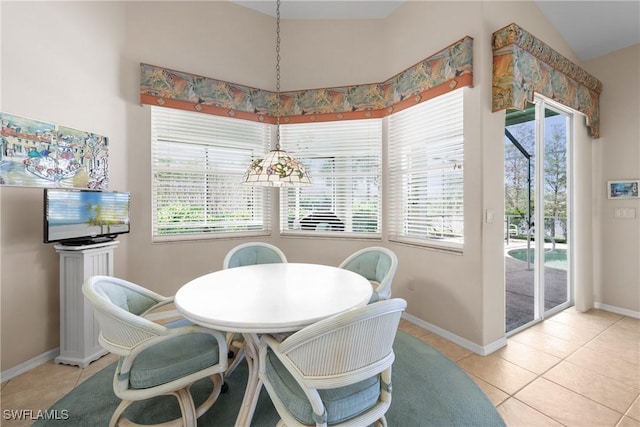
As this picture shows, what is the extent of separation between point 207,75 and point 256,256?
227cm

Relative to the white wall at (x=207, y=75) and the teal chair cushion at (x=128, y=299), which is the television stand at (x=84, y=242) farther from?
the teal chair cushion at (x=128, y=299)

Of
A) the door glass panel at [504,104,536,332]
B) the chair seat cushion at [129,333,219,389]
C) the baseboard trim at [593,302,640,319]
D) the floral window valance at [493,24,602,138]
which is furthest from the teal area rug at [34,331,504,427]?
the baseboard trim at [593,302,640,319]

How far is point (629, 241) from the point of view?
3.20 metres

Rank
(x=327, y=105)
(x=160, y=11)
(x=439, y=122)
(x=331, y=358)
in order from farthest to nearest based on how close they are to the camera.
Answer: (x=327, y=105), (x=160, y=11), (x=439, y=122), (x=331, y=358)

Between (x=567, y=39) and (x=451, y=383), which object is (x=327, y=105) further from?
(x=451, y=383)

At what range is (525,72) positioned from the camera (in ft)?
7.97

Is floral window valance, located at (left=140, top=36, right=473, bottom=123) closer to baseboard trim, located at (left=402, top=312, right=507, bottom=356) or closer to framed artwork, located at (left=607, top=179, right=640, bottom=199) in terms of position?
baseboard trim, located at (left=402, top=312, right=507, bottom=356)

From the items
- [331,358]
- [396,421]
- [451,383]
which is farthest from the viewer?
[451,383]

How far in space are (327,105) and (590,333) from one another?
3824 mm

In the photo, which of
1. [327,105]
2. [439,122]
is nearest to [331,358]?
[439,122]

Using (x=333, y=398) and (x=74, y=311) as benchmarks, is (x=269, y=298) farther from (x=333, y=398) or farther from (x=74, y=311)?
(x=74, y=311)

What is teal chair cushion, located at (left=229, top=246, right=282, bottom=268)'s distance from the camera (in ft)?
8.64

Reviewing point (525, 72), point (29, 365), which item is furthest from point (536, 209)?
point (29, 365)

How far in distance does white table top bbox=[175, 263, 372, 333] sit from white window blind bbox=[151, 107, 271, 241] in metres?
1.40
